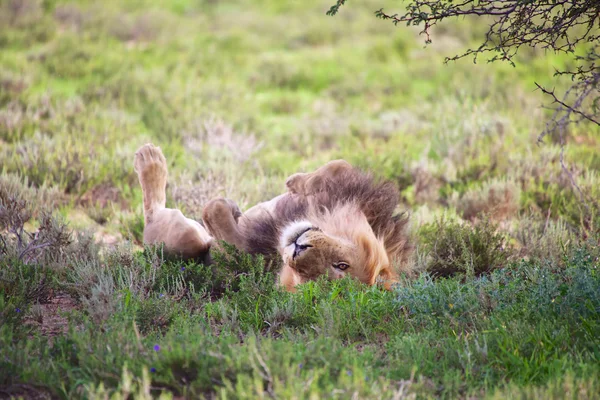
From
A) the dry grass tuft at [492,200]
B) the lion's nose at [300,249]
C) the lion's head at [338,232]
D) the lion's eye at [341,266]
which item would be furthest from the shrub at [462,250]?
the dry grass tuft at [492,200]

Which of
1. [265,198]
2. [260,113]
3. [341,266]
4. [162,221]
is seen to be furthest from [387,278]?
[260,113]

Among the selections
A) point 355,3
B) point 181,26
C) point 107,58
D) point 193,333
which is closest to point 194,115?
point 107,58

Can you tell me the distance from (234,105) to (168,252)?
242 inches

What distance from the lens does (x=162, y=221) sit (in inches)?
A: 194

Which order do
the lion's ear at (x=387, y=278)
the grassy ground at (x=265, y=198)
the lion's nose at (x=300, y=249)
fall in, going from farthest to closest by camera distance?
the lion's ear at (x=387, y=278), the lion's nose at (x=300, y=249), the grassy ground at (x=265, y=198)

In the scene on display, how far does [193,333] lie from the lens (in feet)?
10.0

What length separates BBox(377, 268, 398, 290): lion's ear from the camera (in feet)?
13.8

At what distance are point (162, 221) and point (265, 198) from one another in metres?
1.85

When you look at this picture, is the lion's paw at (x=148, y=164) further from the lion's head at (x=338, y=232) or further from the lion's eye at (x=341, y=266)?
the lion's eye at (x=341, y=266)

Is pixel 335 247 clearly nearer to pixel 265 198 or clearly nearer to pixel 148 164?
pixel 148 164

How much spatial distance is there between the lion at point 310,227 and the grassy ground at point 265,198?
21 cm

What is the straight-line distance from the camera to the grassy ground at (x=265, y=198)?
276 centimetres

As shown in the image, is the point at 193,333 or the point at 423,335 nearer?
the point at 193,333

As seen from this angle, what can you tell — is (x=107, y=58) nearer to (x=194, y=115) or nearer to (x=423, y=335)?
(x=194, y=115)
